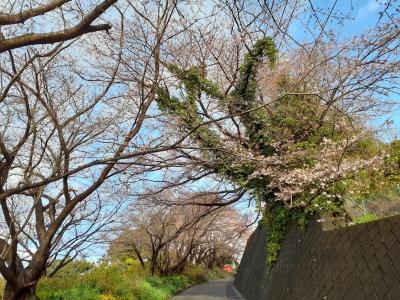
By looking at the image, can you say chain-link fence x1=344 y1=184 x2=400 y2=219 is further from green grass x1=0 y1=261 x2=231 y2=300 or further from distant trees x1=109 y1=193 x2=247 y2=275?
distant trees x1=109 y1=193 x2=247 y2=275

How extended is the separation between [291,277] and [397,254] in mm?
5053

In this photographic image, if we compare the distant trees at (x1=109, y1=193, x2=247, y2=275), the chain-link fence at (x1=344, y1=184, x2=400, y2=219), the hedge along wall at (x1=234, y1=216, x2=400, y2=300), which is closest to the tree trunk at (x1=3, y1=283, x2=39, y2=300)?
the hedge along wall at (x1=234, y1=216, x2=400, y2=300)

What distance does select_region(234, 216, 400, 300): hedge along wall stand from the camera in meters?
5.66

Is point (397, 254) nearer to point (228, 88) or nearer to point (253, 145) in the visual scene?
point (253, 145)

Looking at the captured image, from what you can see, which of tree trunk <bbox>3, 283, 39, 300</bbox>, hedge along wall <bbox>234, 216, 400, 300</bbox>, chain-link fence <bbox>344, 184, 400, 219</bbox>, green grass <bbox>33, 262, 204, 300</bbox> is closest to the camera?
hedge along wall <bbox>234, 216, 400, 300</bbox>

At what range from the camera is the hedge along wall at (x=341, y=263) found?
5656 mm

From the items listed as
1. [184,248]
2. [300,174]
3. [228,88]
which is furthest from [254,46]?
[184,248]

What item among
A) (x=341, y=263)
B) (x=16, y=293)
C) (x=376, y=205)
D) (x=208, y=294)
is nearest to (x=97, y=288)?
(x=16, y=293)

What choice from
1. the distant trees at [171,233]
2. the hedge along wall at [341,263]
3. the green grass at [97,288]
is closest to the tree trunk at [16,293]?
the green grass at [97,288]

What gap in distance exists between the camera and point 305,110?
496 inches

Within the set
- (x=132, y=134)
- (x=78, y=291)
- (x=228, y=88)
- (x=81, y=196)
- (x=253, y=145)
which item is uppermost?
(x=228, y=88)

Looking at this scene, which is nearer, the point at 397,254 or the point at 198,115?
the point at 397,254

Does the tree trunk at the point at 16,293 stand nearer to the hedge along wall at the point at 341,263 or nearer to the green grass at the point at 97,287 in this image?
the green grass at the point at 97,287

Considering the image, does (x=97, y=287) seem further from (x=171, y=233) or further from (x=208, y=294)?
(x=171, y=233)
